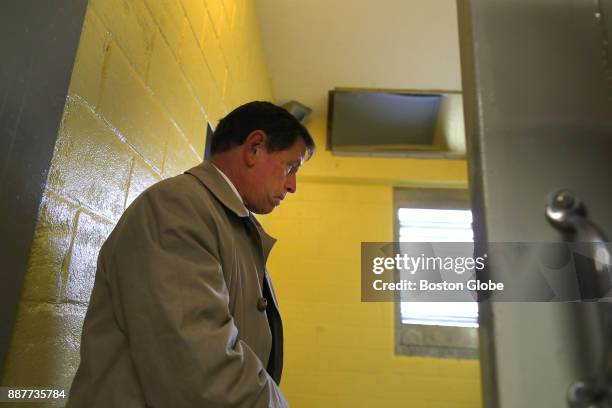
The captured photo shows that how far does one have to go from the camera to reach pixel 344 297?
→ 261 centimetres

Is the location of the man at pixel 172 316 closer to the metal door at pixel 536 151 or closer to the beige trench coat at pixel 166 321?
the beige trench coat at pixel 166 321

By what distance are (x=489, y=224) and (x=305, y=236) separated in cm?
240

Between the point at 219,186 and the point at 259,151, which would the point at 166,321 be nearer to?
the point at 219,186

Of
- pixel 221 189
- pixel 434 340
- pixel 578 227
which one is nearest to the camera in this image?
pixel 578 227

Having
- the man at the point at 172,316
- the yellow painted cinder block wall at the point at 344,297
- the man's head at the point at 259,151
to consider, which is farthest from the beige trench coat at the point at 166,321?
the yellow painted cinder block wall at the point at 344,297

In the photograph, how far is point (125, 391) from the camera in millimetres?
598

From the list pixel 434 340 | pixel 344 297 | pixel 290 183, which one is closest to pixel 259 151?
pixel 290 183

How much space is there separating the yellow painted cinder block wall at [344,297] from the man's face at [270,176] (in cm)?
164

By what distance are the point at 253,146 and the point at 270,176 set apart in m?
0.08

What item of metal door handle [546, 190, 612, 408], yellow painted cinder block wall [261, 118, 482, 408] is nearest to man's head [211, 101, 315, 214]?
metal door handle [546, 190, 612, 408]

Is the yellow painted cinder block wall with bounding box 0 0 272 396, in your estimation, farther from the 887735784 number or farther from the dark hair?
the dark hair

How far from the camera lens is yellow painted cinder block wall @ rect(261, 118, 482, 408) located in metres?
2.44

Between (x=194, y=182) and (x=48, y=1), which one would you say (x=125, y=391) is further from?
(x=48, y=1)

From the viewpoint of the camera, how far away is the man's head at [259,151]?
0.94m
